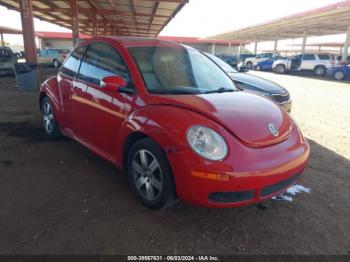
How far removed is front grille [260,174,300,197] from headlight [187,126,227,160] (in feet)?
1.64

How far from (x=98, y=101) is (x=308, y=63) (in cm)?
2425

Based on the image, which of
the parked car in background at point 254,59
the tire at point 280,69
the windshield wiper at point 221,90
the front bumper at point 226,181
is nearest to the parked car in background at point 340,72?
the tire at point 280,69

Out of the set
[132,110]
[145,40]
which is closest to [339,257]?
[132,110]

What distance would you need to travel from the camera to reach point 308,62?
952 inches

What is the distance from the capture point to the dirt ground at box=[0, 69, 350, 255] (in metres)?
2.53

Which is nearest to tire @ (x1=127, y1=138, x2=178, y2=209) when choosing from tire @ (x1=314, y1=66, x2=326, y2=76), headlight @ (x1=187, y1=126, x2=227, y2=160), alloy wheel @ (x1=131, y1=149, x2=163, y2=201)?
alloy wheel @ (x1=131, y1=149, x2=163, y2=201)

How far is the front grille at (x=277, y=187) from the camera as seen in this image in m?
2.62

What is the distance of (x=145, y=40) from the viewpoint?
382cm

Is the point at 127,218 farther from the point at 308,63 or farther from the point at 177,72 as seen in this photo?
the point at 308,63

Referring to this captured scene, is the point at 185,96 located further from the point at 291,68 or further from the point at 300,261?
the point at 291,68

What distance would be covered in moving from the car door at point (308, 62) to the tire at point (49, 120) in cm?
2338

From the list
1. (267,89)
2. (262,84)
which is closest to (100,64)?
(267,89)

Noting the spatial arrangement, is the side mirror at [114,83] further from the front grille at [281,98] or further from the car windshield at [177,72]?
the front grille at [281,98]

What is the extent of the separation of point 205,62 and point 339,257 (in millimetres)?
2680
